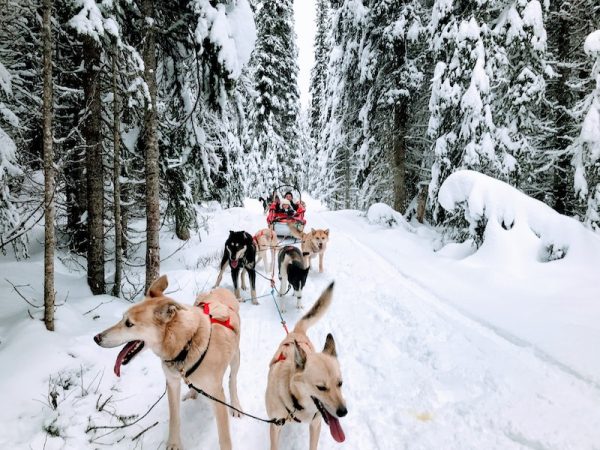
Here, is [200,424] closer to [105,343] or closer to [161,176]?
[105,343]

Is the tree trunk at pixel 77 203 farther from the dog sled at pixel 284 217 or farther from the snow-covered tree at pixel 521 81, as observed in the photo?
the snow-covered tree at pixel 521 81

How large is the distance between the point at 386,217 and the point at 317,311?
1101cm

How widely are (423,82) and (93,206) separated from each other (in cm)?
1274

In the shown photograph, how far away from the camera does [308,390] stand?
261cm

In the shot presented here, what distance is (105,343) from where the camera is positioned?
268 centimetres

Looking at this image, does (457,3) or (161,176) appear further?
(457,3)

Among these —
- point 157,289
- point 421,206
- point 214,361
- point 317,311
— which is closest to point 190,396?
point 214,361

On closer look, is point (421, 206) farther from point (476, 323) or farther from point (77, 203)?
point (77, 203)

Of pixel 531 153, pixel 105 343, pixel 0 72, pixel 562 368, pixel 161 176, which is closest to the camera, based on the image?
pixel 105 343

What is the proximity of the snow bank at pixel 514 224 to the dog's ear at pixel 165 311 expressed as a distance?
24.4 ft

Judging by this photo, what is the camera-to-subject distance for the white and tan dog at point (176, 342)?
2.74 metres

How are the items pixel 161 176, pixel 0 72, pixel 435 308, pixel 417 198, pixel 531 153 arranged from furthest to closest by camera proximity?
pixel 417 198
pixel 531 153
pixel 161 176
pixel 435 308
pixel 0 72

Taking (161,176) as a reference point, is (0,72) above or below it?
above

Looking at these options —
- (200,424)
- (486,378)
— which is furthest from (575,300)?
(200,424)
